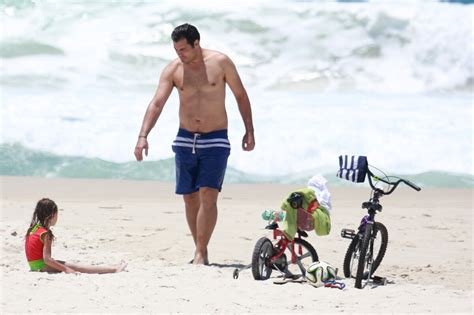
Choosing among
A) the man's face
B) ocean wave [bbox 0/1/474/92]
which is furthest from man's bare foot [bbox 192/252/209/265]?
ocean wave [bbox 0/1/474/92]

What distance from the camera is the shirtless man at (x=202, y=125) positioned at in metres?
6.97

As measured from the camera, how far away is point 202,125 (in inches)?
275

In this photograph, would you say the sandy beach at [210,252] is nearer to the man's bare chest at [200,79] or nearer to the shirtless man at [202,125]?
the shirtless man at [202,125]

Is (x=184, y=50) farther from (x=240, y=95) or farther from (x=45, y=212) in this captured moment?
(x=45, y=212)

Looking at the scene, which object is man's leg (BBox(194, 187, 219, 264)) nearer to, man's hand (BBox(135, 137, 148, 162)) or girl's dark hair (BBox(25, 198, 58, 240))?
man's hand (BBox(135, 137, 148, 162))

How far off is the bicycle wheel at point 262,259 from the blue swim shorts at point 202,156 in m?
0.83

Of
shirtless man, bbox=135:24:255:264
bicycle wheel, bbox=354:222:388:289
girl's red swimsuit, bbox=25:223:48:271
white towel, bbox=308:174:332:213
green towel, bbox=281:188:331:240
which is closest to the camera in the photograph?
bicycle wheel, bbox=354:222:388:289

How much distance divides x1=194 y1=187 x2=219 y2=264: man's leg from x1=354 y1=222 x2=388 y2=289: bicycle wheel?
3.54ft

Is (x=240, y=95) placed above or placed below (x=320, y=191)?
above

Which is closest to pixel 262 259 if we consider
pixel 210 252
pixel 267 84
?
pixel 210 252

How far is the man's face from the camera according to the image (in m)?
6.87

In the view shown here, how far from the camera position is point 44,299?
17.1ft

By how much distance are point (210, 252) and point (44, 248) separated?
6.71ft

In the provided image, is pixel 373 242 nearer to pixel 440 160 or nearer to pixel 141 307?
pixel 141 307
